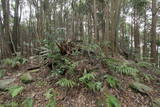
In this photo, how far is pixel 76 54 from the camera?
5.04 metres

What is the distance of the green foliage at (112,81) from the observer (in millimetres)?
4105

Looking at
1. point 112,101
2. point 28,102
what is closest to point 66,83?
point 28,102

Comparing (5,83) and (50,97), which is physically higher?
(5,83)

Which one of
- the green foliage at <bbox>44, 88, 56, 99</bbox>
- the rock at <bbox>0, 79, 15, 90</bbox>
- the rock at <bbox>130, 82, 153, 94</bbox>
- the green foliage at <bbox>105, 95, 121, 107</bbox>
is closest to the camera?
the green foliage at <bbox>105, 95, 121, 107</bbox>

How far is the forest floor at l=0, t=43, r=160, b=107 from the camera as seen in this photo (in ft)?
12.3

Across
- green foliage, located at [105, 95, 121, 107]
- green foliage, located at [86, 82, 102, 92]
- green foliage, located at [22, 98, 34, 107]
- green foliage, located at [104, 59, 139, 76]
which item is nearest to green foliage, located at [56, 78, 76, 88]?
green foliage, located at [86, 82, 102, 92]

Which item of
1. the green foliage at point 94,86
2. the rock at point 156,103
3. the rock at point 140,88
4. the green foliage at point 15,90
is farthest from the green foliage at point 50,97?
A: the rock at point 156,103

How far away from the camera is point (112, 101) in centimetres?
366

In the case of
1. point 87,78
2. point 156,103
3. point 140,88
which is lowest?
point 156,103

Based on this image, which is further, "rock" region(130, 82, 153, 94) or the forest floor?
"rock" region(130, 82, 153, 94)

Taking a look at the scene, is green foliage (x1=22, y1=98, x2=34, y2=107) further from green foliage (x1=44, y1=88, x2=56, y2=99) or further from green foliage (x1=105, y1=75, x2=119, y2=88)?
green foliage (x1=105, y1=75, x2=119, y2=88)

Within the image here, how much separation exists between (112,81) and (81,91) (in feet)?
2.93

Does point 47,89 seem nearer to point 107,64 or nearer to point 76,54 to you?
point 76,54

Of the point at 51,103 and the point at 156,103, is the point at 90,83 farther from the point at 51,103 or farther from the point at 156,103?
the point at 156,103
